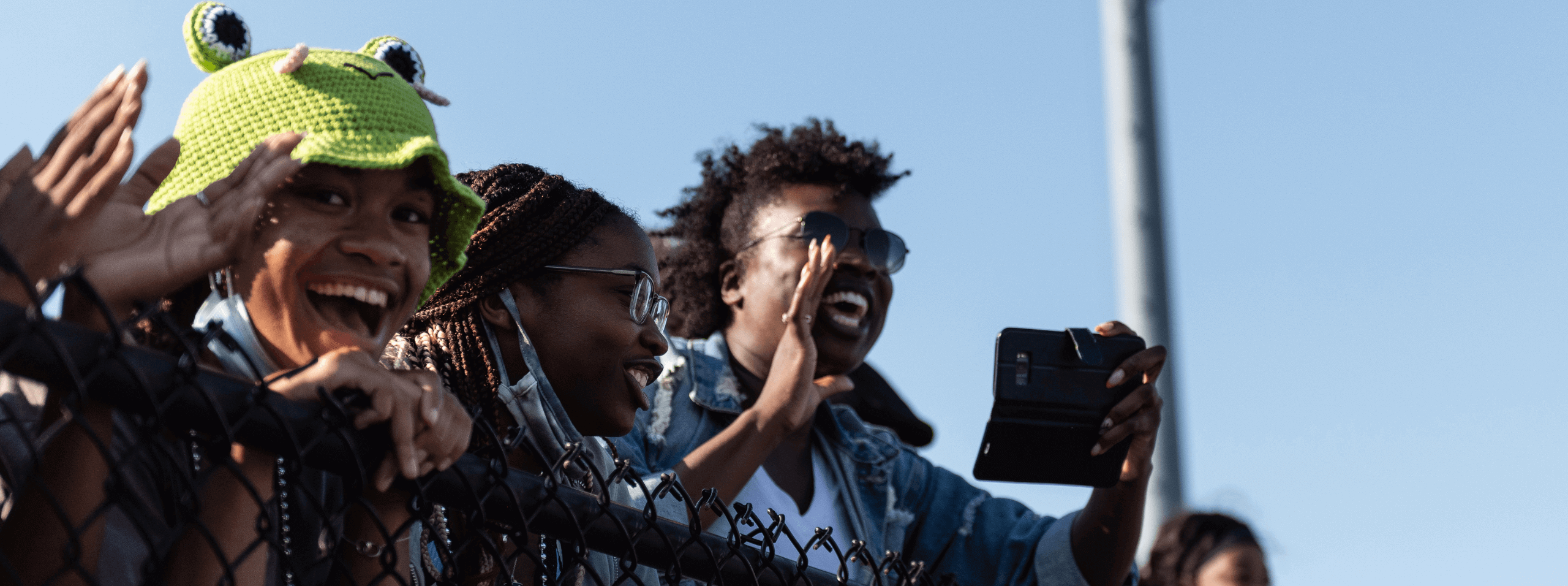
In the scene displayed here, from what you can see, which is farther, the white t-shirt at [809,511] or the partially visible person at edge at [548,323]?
the white t-shirt at [809,511]

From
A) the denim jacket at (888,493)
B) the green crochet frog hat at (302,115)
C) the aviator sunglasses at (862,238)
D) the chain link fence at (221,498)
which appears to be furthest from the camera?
the aviator sunglasses at (862,238)

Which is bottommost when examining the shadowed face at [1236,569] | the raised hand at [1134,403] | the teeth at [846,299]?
the shadowed face at [1236,569]

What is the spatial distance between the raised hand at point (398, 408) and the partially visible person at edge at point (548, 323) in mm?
1201

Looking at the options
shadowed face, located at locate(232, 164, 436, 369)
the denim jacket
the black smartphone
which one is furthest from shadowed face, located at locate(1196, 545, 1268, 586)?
shadowed face, located at locate(232, 164, 436, 369)

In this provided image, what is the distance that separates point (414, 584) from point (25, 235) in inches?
34.2

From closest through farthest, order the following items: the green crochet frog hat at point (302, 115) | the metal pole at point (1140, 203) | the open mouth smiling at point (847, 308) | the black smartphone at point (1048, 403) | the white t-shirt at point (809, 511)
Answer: the green crochet frog hat at point (302, 115) → the black smartphone at point (1048, 403) → the white t-shirt at point (809, 511) → the open mouth smiling at point (847, 308) → the metal pole at point (1140, 203)

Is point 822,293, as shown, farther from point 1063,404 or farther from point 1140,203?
point 1140,203

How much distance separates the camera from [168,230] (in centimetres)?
180

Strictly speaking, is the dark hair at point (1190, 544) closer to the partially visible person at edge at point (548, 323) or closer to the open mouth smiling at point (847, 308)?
the open mouth smiling at point (847, 308)

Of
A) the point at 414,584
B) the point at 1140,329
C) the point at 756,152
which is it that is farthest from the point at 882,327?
the point at 414,584

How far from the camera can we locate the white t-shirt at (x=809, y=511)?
12.8ft

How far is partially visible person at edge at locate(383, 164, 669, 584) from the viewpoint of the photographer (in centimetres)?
301

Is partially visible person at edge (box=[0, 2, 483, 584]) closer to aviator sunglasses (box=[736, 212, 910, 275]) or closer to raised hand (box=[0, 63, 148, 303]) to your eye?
raised hand (box=[0, 63, 148, 303])

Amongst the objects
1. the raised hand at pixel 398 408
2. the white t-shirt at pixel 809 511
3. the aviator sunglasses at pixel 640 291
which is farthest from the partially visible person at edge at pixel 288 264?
the white t-shirt at pixel 809 511
